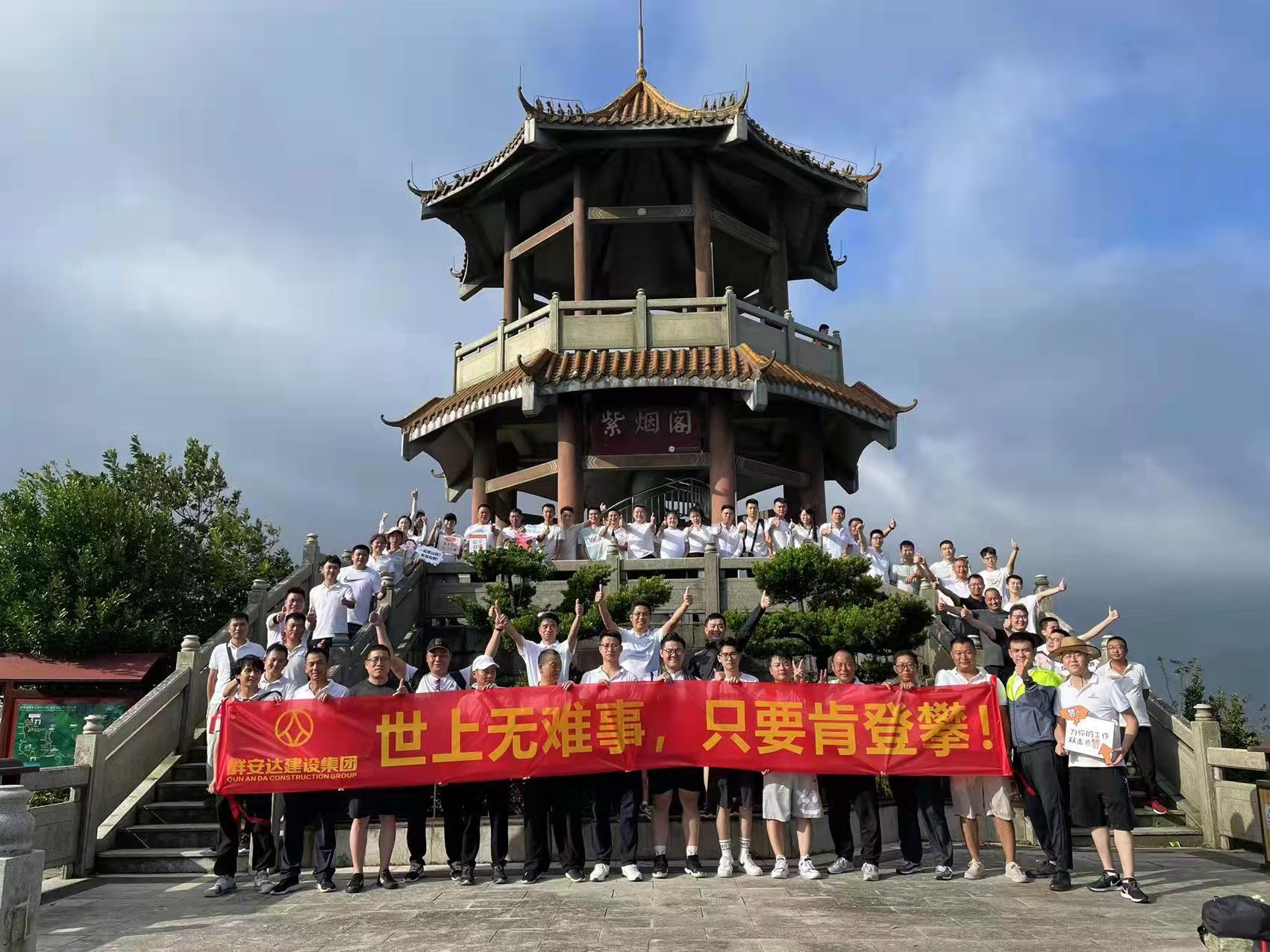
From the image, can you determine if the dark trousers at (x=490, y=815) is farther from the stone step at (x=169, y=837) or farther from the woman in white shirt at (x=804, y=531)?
the woman in white shirt at (x=804, y=531)

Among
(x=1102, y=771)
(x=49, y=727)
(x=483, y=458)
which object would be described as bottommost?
(x=1102, y=771)

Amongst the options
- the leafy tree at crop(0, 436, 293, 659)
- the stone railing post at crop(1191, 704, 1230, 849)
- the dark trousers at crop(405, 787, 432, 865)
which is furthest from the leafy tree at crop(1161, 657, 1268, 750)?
the leafy tree at crop(0, 436, 293, 659)

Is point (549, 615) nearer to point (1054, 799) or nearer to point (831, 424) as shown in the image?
point (1054, 799)

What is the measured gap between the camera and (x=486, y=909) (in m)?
7.05

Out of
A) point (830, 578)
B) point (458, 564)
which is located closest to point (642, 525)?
point (458, 564)

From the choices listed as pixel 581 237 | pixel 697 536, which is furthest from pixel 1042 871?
pixel 581 237

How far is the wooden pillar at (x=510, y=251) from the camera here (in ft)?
70.4

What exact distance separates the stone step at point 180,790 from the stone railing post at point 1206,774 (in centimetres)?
1060

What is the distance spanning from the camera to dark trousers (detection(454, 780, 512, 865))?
8.10 m

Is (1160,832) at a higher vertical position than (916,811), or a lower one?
lower

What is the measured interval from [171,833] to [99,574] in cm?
1165

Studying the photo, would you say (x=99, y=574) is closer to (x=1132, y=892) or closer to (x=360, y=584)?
(x=360, y=584)

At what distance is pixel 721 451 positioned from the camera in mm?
18250

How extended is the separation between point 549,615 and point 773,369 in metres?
10.2
